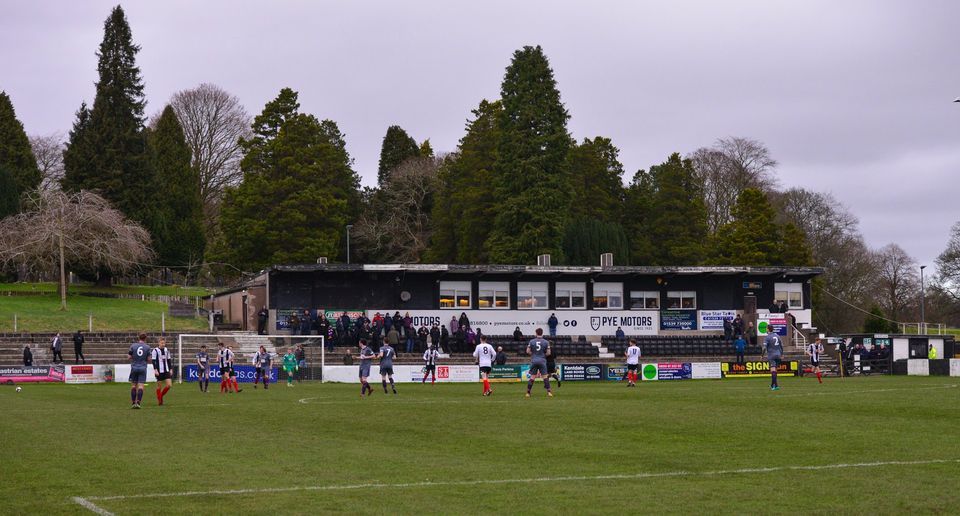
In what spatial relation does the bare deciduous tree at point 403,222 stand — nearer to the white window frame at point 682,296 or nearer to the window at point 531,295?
the window at point 531,295

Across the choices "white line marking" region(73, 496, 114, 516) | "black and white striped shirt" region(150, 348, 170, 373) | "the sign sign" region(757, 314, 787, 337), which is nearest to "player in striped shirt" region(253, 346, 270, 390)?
"black and white striped shirt" region(150, 348, 170, 373)

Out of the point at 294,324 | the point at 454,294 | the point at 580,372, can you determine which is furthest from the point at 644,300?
the point at 294,324

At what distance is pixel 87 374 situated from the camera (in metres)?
49.8

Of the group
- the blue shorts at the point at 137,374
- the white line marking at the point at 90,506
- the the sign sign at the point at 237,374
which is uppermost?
the blue shorts at the point at 137,374

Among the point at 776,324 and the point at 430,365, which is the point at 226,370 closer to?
the point at 430,365

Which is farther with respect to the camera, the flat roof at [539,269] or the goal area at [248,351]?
the flat roof at [539,269]

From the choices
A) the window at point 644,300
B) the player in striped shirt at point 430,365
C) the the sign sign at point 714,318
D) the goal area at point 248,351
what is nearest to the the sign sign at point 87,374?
the goal area at point 248,351

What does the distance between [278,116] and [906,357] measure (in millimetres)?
51710

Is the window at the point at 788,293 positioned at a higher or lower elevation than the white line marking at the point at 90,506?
higher

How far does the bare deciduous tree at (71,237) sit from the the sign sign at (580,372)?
38.3 meters

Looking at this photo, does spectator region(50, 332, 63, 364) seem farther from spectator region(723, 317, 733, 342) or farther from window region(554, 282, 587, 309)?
spectator region(723, 317, 733, 342)

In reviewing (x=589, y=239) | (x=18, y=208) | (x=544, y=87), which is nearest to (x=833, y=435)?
(x=544, y=87)

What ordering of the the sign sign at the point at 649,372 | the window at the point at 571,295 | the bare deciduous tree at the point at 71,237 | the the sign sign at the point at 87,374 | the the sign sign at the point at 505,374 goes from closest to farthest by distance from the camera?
the the sign sign at the point at 87,374, the the sign sign at the point at 505,374, the the sign sign at the point at 649,372, the window at the point at 571,295, the bare deciduous tree at the point at 71,237

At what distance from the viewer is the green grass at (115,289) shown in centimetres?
8362
